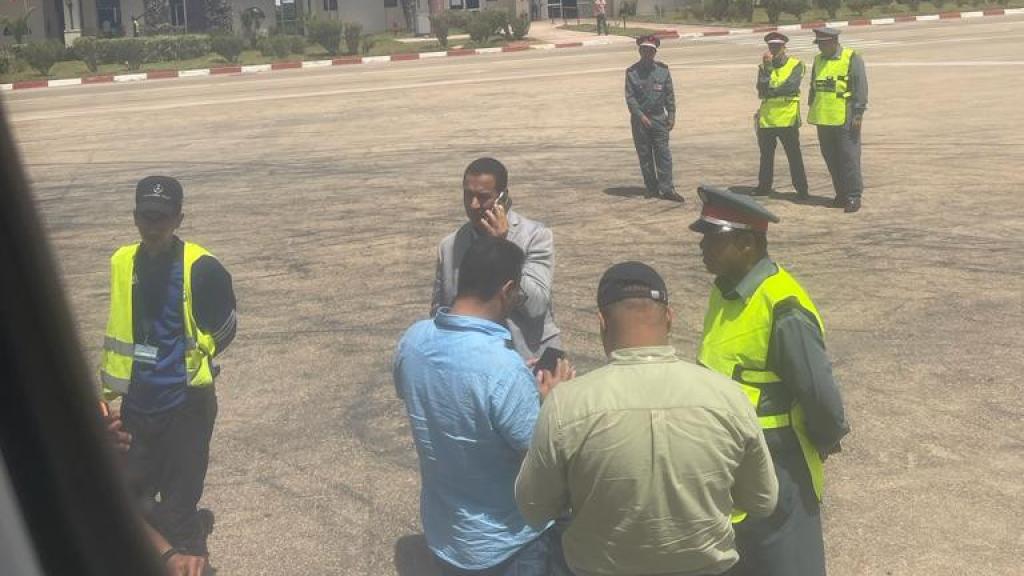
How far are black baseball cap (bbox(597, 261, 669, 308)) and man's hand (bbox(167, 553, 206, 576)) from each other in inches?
97.8

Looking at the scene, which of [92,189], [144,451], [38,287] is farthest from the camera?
[92,189]

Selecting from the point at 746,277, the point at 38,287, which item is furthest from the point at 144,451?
the point at 38,287

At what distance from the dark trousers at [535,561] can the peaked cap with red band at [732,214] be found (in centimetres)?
114

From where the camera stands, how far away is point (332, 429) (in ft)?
21.6

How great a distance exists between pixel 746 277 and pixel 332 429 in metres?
3.56

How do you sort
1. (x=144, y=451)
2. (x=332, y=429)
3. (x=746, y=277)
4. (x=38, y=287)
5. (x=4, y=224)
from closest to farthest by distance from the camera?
(x=746, y=277) < (x=144, y=451) < (x=332, y=429) < (x=38, y=287) < (x=4, y=224)

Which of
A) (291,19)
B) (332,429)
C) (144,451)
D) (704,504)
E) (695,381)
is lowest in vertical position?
(332,429)

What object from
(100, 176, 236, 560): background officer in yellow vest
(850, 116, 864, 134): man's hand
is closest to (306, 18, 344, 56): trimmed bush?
(850, 116, 864, 134): man's hand

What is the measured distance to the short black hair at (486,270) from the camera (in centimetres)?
352

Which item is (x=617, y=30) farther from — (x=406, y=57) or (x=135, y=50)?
(x=135, y=50)

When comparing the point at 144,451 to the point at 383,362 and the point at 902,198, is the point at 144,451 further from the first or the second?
the point at 902,198

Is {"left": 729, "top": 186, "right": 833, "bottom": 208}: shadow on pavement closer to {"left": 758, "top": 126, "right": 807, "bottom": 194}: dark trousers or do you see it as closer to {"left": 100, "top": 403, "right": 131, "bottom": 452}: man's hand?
{"left": 758, "top": 126, "right": 807, "bottom": 194}: dark trousers

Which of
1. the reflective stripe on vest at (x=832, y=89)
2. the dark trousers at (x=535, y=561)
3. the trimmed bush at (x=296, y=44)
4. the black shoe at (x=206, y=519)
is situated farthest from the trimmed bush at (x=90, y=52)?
the dark trousers at (x=535, y=561)

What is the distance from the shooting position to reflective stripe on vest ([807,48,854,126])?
1168cm
